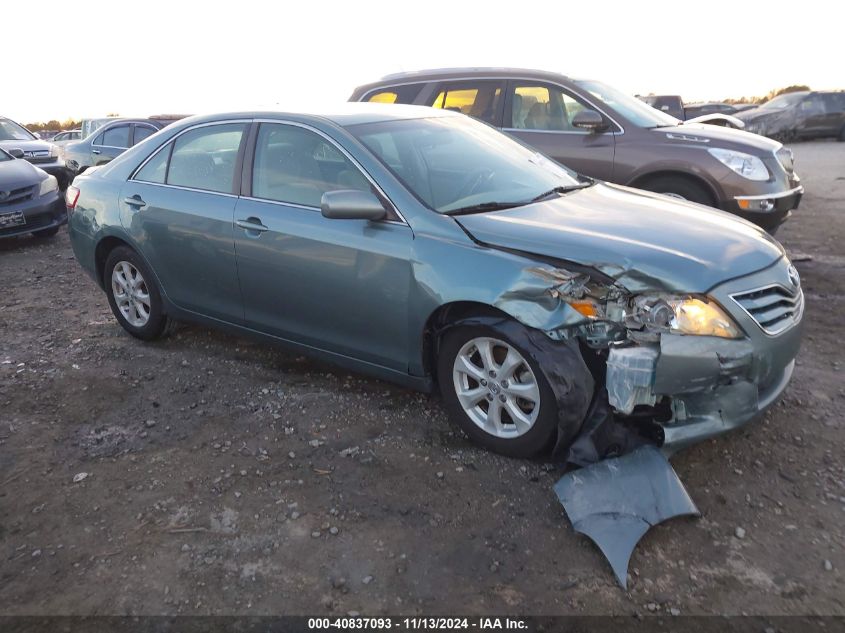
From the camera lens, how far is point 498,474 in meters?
3.33

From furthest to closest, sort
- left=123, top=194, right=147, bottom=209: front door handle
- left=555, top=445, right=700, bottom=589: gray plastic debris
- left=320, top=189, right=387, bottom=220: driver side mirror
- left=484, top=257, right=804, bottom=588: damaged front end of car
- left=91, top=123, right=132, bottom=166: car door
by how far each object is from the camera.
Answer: left=91, top=123, right=132, bottom=166: car door
left=123, top=194, right=147, bottom=209: front door handle
left=320, top=189, right=387, bottom=220: driver side mirror
left=484, top=257, right=804, bottom=588: damaged front end of car
left=555, top=445, right=700, bottom=589: gray plastic debris

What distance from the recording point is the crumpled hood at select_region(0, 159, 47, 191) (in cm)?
871

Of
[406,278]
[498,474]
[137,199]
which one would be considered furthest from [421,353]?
[137,199]

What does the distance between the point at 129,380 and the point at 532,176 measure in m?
2.86

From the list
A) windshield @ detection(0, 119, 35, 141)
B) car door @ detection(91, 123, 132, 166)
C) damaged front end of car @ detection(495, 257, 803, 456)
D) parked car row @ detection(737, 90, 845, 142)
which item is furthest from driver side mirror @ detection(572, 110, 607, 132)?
parked car row @ detection(737, 90, 845, 142)

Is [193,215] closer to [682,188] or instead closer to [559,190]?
[559,190]

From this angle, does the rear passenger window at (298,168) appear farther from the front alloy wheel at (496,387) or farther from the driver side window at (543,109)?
the driver side window at (543,109)

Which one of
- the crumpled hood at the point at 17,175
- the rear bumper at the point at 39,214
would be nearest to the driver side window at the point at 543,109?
the rear bumper at the point at 39,214

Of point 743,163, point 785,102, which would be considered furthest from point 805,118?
point 743,163

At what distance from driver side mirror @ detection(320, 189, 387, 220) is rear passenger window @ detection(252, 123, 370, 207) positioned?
20cm

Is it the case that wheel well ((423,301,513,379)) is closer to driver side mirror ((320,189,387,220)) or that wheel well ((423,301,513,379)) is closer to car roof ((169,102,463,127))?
driver side mirror ((320,189,387,220))

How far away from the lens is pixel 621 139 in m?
6.75

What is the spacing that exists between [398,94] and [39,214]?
4853 mm

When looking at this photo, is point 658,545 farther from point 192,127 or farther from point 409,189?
point 192,127
